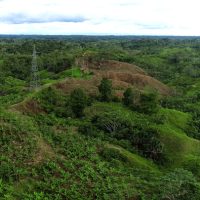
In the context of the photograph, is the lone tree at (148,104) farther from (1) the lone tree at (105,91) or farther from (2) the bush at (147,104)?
(1) the lone tree at (105,91)

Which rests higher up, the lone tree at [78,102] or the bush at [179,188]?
the lone tree at [78,102]

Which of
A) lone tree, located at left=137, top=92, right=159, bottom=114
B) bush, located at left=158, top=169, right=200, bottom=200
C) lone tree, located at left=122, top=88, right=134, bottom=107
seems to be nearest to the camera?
bush, located at left=158, top=169, right=200, bottom=200

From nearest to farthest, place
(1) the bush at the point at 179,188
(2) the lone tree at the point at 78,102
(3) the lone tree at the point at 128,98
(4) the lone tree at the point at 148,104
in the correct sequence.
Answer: (1) the bush at the point at 179,188 → (2) the lone tree at the point at 78,102 → (4) the lone tree at the point at 148,104 → (3) the lone tree at the point at 128,98

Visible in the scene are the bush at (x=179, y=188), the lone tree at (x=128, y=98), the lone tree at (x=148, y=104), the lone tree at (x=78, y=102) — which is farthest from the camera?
the lone tree at (x=128, y=98)

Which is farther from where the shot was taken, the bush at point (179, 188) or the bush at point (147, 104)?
the bush at point (147, 104)

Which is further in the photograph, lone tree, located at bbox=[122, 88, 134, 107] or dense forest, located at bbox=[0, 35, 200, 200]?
lone tree, located at bbox=[122, 88, 134, 107]

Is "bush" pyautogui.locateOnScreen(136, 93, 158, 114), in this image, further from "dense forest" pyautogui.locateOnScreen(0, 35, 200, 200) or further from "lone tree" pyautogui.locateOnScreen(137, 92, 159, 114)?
"dense forest" pyautogui.locateOnScreen(0, 35, 200, 200)

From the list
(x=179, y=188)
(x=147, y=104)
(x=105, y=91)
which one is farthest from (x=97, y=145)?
(x=105, y=91)

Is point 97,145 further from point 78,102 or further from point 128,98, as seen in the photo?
point 128,98

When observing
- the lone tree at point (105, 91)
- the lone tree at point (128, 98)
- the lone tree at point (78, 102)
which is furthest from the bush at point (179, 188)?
the lone tree at point (105, 91)

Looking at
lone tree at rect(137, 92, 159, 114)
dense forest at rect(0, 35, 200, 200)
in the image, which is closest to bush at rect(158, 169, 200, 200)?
dense forest at rect(0, 35, 200, 200)

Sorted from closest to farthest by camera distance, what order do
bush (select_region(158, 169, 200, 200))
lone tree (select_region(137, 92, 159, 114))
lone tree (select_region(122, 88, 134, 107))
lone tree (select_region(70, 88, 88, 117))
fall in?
bush (select_region(158, 169, 200, 200)), lone tree (select_region(70, 88, 88, 117)), lone tree (select_region(137, 92, 159, 114)), lone tree (select_region(122, 88, 134, 107))

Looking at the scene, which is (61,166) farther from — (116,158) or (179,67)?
(179,67)

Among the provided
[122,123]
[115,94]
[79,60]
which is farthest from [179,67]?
[122,123]
